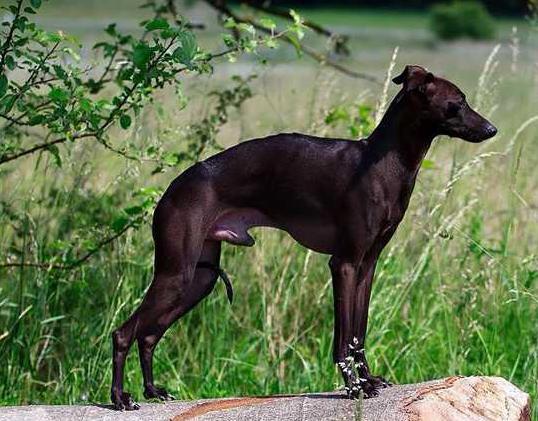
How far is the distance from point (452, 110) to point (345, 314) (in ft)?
2.33

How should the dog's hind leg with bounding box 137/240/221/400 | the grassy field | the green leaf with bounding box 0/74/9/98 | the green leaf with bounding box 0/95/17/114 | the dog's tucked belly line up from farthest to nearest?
the grassy field, the green leaf with bounding box 0/95/17/114, the green leaf with bounding box 0/74/9/98, the dog's hind leg with bounding box 137/240/221/400, the dog's tucked belly

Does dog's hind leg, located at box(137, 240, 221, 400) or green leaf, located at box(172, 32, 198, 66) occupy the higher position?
green leaf, located at box(172, 32, 198, 66)

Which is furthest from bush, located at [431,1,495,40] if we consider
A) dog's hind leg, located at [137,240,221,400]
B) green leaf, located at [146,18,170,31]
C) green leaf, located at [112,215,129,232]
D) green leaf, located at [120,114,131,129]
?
dog's hind leg, located at [137,240,221,400]

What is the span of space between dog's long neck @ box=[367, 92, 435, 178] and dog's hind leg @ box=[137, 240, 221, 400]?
0.65 m

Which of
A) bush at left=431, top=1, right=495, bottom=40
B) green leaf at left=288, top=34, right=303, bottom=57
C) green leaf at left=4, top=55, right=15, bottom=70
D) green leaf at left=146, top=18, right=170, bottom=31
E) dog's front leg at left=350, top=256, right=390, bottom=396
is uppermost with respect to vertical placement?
bush at left=431, top=1, right=495, bottom=40

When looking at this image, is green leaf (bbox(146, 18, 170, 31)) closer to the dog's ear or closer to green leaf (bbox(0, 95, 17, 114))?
green leaf (bbox(0, 95, 17, 114))

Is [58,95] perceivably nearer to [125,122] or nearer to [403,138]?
[125,122]

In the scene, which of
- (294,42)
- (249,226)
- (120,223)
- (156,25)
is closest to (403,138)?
(249,226)

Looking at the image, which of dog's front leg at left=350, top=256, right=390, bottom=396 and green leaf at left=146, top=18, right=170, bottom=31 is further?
green leaf at left=146, top=18, right=170, bottom=31

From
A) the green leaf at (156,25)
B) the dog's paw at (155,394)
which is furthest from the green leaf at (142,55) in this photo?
the dog's paw at (155,394)

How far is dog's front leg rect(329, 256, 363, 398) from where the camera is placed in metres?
3.80

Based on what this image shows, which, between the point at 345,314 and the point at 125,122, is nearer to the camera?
the point at 345,314

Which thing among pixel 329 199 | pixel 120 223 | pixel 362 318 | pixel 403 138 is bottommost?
pixel 362 318

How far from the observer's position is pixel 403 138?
384 centimetres
